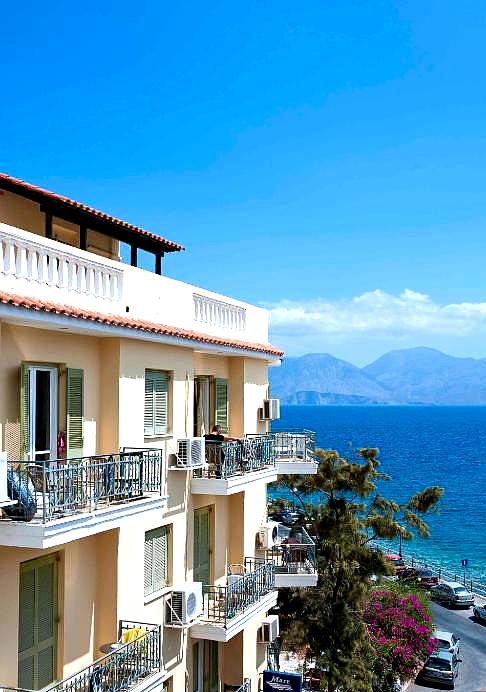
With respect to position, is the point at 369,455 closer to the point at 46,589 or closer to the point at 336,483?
the point at 336,483

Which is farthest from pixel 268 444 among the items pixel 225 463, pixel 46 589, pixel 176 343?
pixel 46 589

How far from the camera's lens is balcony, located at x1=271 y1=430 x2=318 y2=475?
2169cm

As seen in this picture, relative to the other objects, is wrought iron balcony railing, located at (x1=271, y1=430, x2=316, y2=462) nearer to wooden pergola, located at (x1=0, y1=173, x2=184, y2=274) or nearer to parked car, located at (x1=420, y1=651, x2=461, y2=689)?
wooden pergola, located at (x1=0, y1=173, x2=184, y2=274)

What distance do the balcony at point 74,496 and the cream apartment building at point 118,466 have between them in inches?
1.2

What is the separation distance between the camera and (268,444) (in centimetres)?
1995

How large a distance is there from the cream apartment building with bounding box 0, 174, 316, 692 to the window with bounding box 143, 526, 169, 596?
0.14ft

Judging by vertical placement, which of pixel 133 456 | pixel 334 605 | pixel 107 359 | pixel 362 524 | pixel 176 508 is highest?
pixel 107 359

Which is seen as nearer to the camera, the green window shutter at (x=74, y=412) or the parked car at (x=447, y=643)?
the green window shutter at (x=74, y=412)

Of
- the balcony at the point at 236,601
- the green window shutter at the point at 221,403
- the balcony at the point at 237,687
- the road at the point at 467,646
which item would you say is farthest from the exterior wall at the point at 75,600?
the road at the point at 467,646

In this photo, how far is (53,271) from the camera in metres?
12.3

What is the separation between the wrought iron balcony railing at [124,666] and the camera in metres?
12.2

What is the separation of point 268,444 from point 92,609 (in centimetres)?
750

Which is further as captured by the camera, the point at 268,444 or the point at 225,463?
the point at 268,444

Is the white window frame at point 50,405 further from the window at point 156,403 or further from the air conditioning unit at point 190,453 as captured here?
the air conditioning unit at point 190,453
